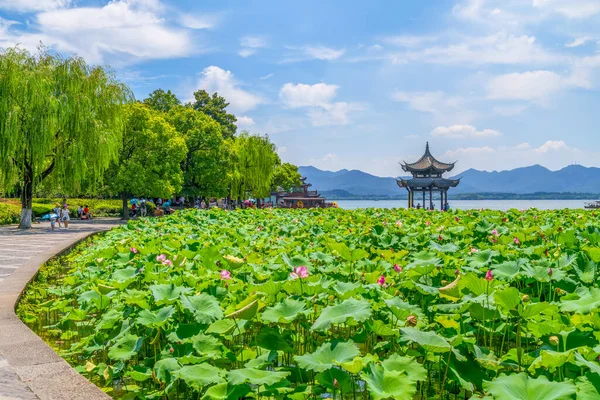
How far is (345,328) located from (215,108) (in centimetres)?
4851

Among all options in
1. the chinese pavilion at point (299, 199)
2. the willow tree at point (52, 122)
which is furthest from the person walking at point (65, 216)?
the chinese pavilion at point (299, 199)

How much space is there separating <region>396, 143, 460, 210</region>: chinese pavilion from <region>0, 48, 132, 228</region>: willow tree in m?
24.2

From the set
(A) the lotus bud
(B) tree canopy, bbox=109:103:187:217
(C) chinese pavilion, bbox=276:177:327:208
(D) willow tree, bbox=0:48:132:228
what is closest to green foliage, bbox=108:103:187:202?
(B) tree canopy, bbox=109:103:187:217

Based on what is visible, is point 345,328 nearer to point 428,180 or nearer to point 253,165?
point 253,165

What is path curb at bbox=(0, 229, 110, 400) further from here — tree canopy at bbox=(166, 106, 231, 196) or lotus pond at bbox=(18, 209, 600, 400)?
tree canopy at bbox=(166, 106, 231, 196)

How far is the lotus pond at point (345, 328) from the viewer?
2105 millimetres

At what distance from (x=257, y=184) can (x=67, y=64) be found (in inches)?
721

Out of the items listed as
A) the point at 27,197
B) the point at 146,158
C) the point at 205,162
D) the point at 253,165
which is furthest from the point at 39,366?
the point at 253,165

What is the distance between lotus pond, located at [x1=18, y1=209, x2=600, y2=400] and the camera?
6.91 feet

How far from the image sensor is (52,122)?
17.7m

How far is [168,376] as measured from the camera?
8.27 ft

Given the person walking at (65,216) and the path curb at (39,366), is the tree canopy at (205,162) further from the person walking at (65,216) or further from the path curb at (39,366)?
the path curb at (39,366)

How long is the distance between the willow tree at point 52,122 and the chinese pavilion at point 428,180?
24.2 meters

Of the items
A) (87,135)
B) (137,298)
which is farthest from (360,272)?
(87,135)
